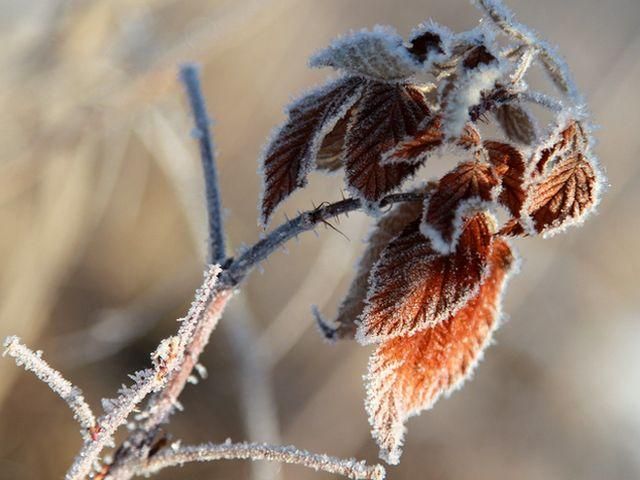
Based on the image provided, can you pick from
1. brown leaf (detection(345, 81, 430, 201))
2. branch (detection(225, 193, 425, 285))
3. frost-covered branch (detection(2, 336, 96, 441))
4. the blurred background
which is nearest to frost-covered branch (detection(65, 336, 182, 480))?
frost-covered branch (detection(2, 336, 96, 441))

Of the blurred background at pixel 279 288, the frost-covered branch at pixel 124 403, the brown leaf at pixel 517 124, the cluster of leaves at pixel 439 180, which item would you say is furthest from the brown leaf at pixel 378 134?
the blurred background at pixel 279 288

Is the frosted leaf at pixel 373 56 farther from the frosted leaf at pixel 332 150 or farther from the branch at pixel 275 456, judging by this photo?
the branch at pixel 275 456

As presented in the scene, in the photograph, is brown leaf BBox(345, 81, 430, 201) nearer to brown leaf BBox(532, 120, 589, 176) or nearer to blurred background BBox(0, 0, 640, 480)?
brown leaf BBox(532, 120, 589, 176)

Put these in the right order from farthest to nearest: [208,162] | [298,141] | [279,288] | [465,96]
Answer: [279,288] → [208,162] → [298,141] → [465,96]

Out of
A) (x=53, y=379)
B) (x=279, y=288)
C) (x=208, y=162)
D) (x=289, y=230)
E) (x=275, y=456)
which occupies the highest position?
(x=279, y=288)

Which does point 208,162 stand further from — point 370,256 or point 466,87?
point 466,87

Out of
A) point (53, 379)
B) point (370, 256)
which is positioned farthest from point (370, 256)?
point (53, 379)

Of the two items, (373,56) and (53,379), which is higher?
(373,56)
